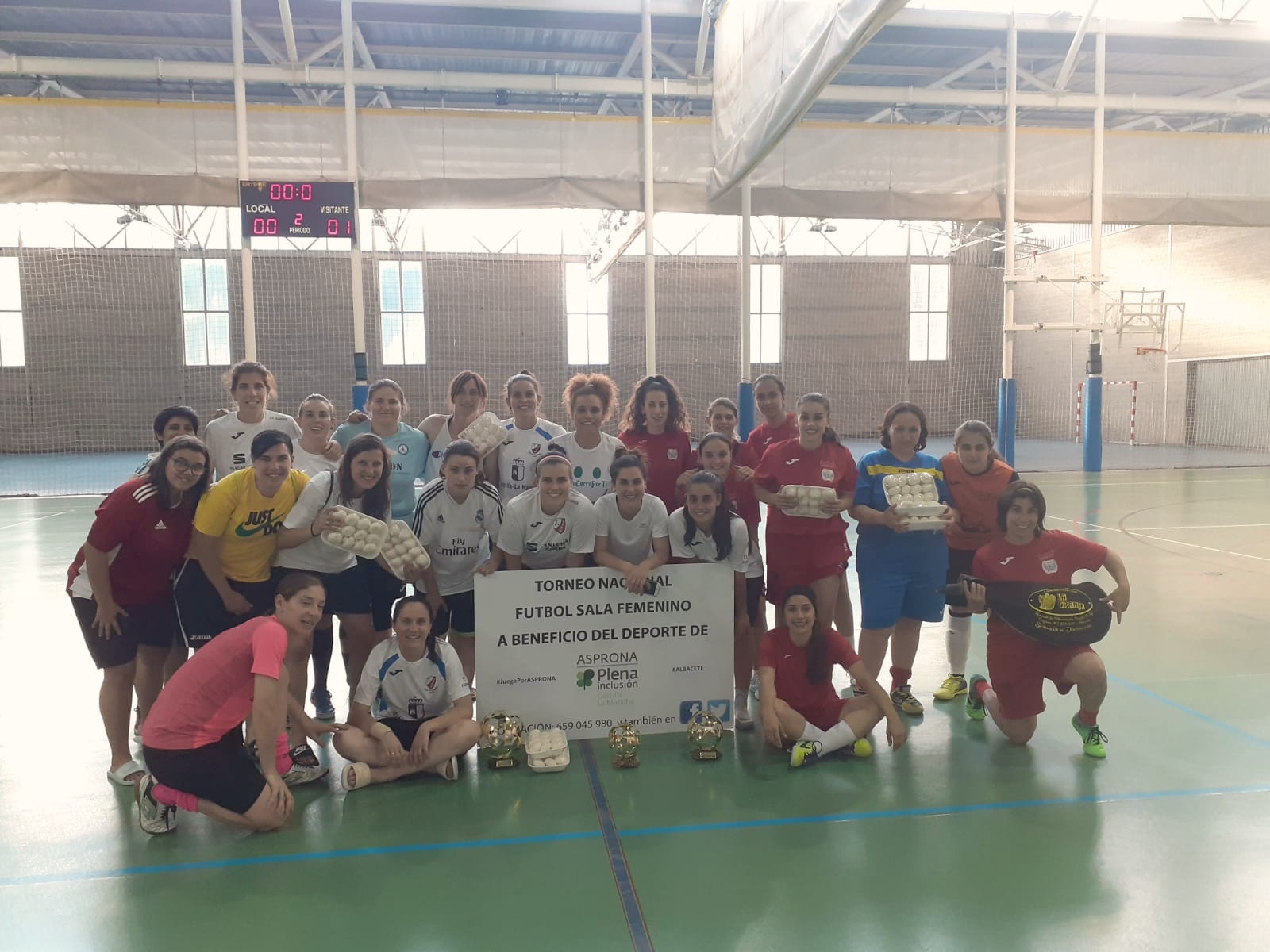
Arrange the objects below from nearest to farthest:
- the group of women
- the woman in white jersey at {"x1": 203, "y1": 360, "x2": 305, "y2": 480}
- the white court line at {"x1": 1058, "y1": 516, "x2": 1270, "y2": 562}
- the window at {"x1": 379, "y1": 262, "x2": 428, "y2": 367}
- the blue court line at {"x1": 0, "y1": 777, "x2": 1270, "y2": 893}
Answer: the blue court line at {"x1": 0, "y1": 777, "x2": 1270, "y2": 893}
the group of women
the woman in white jersey at {"x1": 203, "y1": 360, "x2": 305, "y2": 480}
the white court line at {"x1": 1058, "y1": 516, "x2": 1270, "y2": 562}
the window at {"x1": 379, "y1": 262, "x2": 428, "y2": 367}

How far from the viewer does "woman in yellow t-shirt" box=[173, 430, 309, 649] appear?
4078 mm

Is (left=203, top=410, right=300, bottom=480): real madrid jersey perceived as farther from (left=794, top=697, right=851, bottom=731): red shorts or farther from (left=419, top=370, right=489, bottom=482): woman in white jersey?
(left=794, top=697, right=851, bottom=731): red shorts

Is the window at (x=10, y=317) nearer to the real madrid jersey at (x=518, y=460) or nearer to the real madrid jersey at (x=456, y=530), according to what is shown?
the real madrid jersey at (x=518, y=460)

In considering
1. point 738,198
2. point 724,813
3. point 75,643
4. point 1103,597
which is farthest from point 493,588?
point 738,198

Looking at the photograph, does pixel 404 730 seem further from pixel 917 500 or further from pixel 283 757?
pixel 917 500

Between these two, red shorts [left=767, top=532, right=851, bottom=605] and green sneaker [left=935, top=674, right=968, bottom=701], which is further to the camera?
green sneaker [left=935, top=674, right=968, bottom=701]

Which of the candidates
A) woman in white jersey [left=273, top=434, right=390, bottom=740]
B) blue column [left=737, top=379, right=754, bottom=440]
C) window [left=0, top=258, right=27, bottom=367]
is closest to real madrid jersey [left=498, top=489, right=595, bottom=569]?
woman in white jersey [left=273, top=434, right=390, bottom=740]

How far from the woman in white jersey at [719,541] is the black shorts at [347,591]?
1.56 m

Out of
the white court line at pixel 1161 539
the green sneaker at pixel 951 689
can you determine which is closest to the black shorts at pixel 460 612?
the green sneaker at pixel 951 689

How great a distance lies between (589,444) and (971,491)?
6.78 ft

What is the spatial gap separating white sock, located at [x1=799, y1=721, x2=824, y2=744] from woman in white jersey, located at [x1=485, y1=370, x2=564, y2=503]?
1999mm

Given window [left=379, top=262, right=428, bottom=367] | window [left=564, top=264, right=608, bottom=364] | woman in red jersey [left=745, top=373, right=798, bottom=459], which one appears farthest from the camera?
window [left=564, top=264, right=608, bottom=364]

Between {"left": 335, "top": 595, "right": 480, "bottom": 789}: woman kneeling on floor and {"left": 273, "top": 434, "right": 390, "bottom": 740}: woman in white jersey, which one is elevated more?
{"left": 273, "top": 434, "right": 390, "bottom": 740}: woman in white jersey

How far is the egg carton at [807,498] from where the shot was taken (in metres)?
4.57
